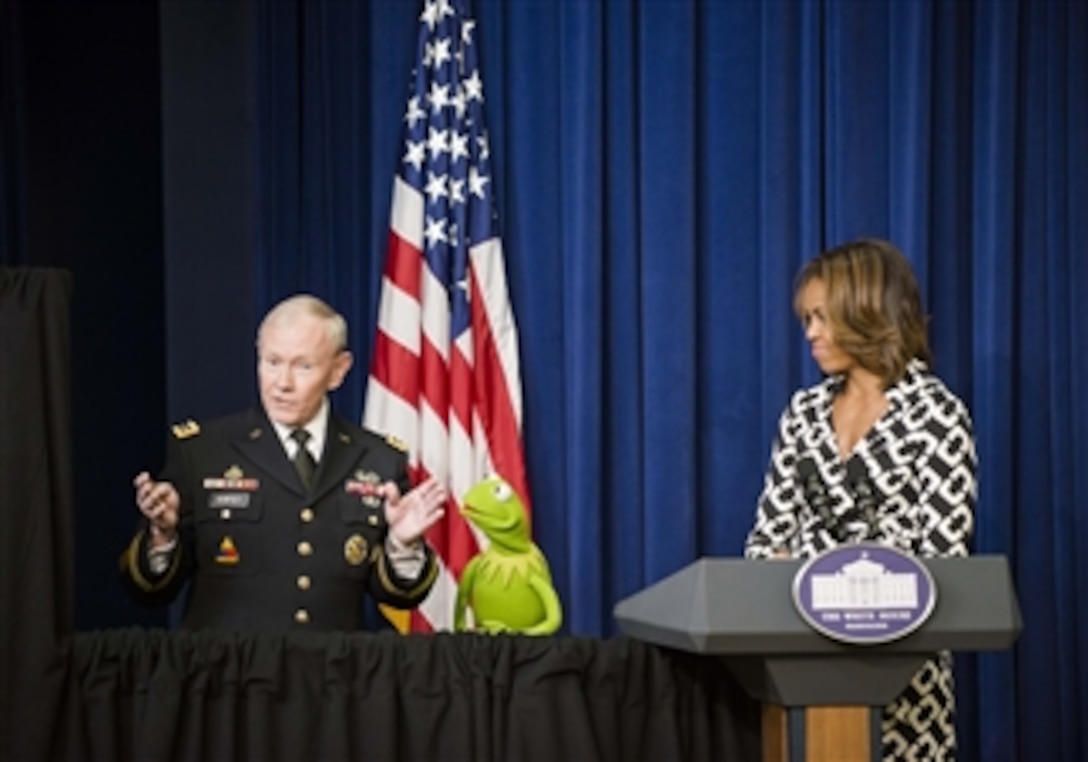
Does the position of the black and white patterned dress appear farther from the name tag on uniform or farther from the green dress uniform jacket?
the name tag on uniform

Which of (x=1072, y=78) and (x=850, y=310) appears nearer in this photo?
(x=850, y=310)

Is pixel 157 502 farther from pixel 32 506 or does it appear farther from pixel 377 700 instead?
pixel 377 700

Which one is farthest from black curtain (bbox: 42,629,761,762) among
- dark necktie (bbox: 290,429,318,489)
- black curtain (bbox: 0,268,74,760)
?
dark necktie (bbox: 290,429,318,489)

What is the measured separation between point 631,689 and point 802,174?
251 centimetres

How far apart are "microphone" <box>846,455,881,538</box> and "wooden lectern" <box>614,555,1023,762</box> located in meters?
0.64

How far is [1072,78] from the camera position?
5.00 metres

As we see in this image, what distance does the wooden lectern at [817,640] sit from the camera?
2.56 metres

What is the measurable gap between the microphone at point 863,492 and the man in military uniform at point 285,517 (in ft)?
2.68

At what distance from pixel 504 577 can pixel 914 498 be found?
81 cm

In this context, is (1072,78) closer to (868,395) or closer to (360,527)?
(868,395)

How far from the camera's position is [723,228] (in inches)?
201

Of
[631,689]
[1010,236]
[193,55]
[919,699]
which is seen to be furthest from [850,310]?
[193,55]

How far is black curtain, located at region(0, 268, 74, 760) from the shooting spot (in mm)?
2676

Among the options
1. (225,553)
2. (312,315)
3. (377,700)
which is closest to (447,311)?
(312,315)
